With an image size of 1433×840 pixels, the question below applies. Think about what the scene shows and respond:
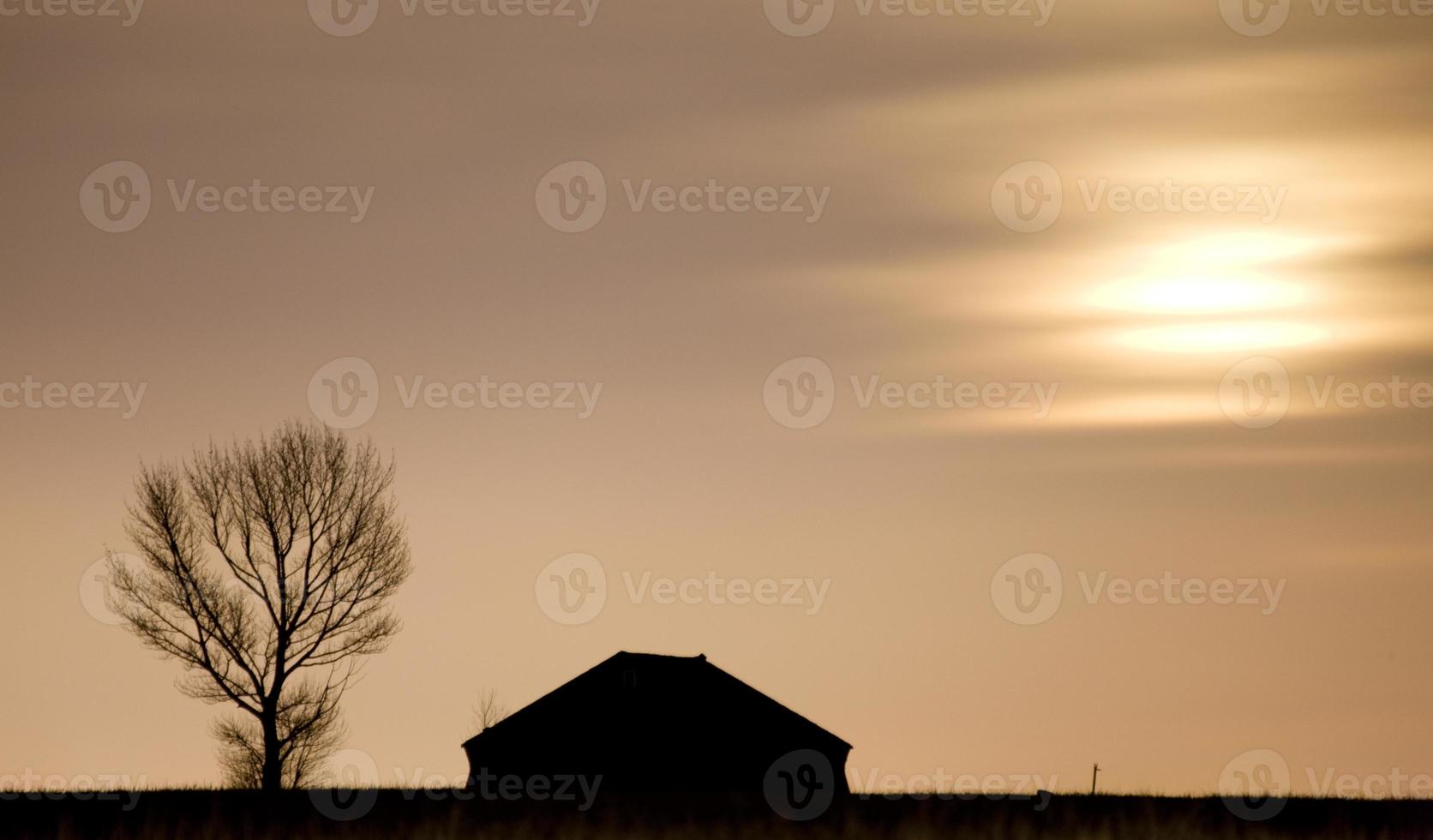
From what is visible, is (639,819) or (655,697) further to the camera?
(655,697)

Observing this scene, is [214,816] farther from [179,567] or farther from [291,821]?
[179,567]

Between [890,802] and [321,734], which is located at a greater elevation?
[321,734]

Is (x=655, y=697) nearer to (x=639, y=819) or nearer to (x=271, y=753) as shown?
(x=271, y=753)

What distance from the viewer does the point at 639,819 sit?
25.2m

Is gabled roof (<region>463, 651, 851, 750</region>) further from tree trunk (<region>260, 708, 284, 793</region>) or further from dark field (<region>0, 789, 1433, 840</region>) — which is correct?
dark field (<region>0, 789, 1433, 840</region>)

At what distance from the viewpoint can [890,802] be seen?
3033 cm

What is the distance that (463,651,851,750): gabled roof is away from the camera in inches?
2138

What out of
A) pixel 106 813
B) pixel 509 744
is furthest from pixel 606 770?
pixel 106 813

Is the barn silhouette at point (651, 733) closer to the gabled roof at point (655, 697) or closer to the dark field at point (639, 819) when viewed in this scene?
the gabled roof at point (655, 697)

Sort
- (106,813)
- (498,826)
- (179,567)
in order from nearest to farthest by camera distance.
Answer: (498,826), (106,813), (179,567)

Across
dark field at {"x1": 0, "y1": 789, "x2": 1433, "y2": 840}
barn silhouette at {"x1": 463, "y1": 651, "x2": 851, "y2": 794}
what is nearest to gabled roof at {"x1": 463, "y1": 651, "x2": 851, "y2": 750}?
barn silhouette at {"x1": 463, "y1": 651, "x2": 851, "y2": 794}

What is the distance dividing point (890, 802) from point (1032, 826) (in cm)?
514

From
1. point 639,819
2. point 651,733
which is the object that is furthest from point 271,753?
point 639,819

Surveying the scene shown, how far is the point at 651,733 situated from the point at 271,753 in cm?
1130
